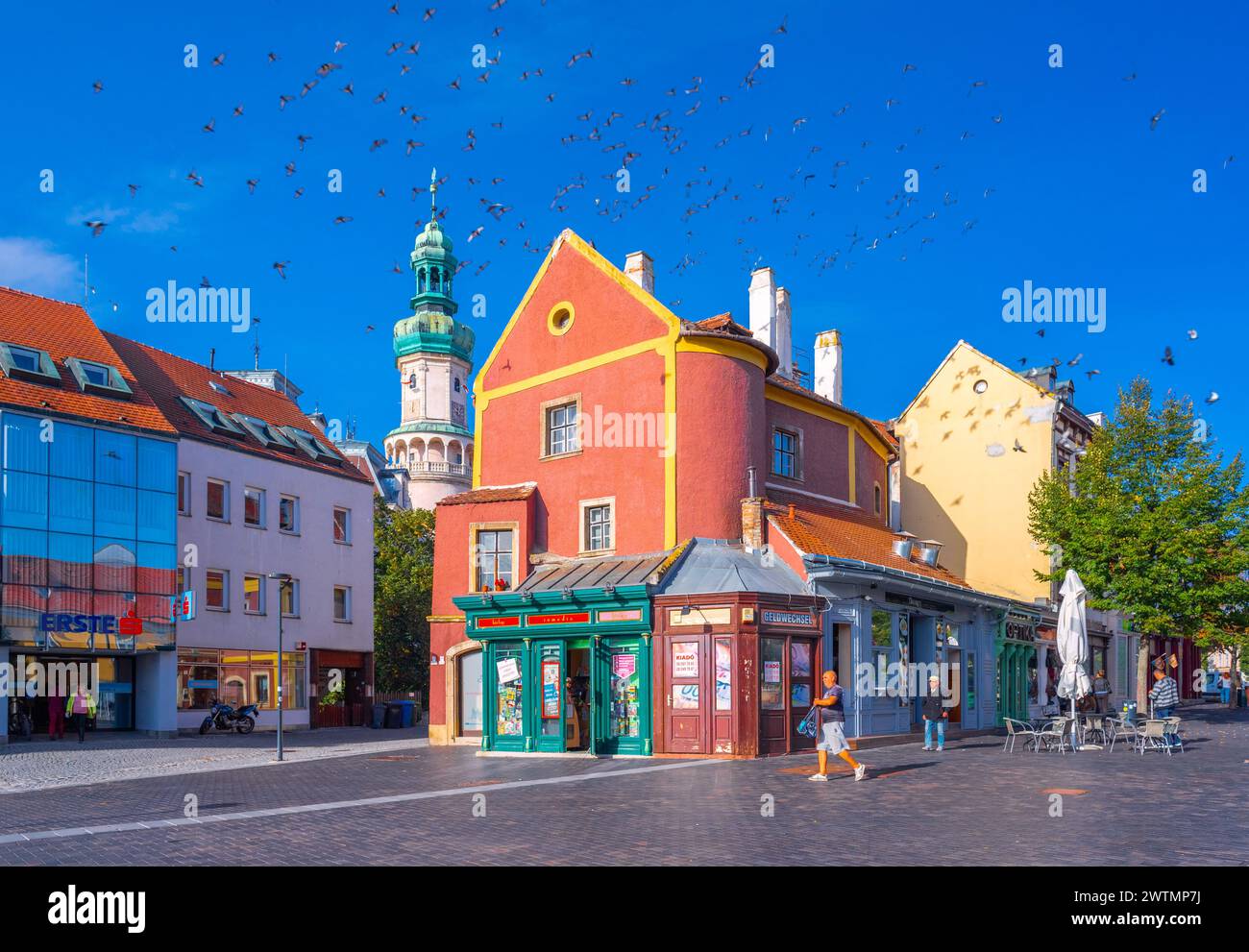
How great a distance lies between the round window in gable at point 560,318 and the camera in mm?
31312

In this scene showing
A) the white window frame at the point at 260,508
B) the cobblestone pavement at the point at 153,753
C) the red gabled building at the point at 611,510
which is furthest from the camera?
the white window frame at the point at 260,508

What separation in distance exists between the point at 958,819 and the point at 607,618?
13041 millimetres

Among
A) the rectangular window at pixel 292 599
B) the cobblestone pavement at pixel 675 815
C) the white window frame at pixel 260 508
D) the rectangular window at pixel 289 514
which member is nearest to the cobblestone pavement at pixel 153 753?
the cobblestone pavement at pixel 675 815

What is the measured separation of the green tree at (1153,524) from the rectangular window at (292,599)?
27.3 metres

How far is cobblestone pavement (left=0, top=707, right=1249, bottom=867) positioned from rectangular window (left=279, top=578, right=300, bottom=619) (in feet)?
72.2

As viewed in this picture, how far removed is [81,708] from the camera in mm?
34125

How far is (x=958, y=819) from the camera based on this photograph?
13.9m

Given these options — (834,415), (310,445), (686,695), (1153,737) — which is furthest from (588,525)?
Result: (310,445)

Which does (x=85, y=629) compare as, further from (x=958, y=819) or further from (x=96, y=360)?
(x=958, y=819)

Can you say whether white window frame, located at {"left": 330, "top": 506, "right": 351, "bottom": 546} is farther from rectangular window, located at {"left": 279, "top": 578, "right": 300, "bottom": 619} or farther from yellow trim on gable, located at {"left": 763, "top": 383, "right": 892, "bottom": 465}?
yellow trim on gable, located at {"left": 763, "top": 383, "right": 892, "bottom": 465}

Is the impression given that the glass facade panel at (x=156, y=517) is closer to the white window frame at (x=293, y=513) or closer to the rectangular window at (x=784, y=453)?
the white window frame at (x=293, y=513)

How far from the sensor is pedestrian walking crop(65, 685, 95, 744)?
34.1 meters

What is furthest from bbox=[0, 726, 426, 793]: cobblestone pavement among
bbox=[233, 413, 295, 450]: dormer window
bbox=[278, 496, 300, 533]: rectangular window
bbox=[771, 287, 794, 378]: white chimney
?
bbox=[771, 287, 794, 378]: white chimney

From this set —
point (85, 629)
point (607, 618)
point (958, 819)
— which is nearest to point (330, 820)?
point (958, 819)
